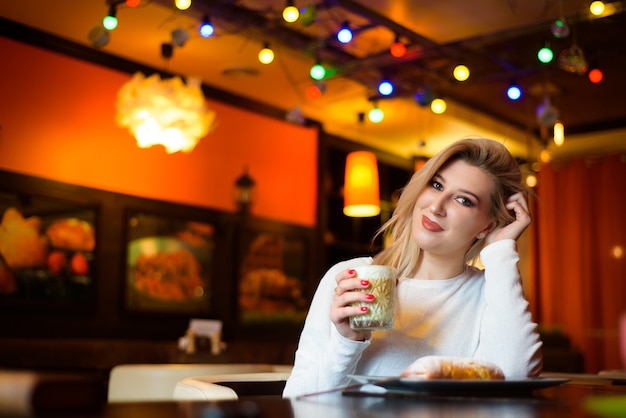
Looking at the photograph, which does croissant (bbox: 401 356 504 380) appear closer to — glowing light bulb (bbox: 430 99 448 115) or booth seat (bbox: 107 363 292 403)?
booth seat (bbox: 107 363 292 403)

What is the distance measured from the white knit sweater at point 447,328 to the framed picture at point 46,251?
4.20 metres

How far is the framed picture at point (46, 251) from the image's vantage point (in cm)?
557

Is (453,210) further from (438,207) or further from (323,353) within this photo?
(323,353)

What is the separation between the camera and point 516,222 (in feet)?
6.49

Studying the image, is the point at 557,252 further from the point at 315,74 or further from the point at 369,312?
the point at 369,312

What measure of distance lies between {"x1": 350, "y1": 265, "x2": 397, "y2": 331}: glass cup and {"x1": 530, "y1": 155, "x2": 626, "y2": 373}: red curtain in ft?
28.4

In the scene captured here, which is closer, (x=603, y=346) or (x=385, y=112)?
(x=385, y=112)

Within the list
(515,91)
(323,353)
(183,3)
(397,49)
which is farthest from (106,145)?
(323,353)

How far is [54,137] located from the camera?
5.99m

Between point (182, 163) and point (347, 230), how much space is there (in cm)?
271

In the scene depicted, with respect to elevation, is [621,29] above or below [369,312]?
above

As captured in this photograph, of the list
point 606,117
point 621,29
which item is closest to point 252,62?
point 621,29

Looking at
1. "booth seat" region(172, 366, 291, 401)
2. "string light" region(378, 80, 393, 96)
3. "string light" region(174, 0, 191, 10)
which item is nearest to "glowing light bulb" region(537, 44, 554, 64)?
"string light" region(378, 80, 393, 96)

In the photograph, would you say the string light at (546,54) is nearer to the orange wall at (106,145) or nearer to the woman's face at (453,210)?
the orange wall at (106,145)
